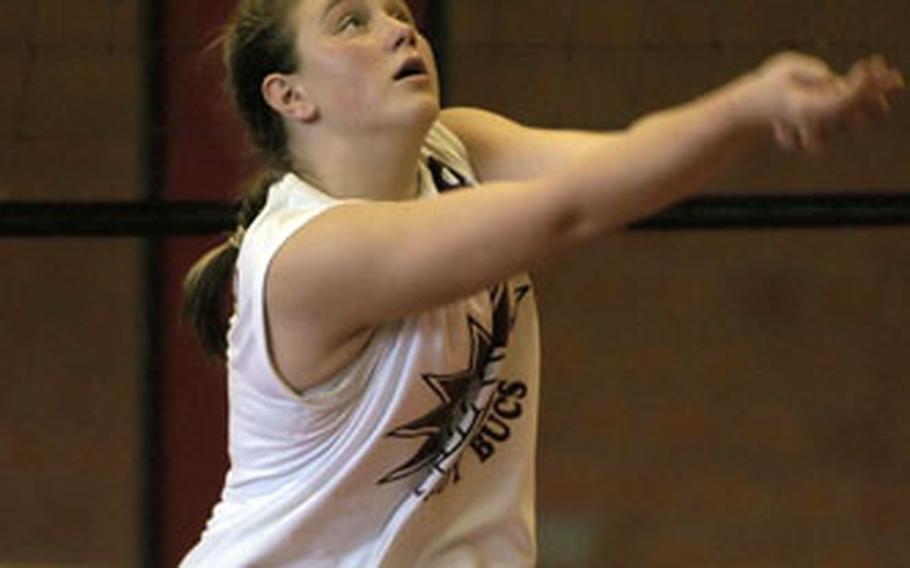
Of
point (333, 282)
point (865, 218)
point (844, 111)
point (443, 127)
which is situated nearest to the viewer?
point (844, 111)

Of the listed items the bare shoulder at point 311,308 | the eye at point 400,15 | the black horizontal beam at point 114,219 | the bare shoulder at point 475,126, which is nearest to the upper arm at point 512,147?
the bare shoulder at point 475,126

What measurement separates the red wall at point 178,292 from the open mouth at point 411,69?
1.38m

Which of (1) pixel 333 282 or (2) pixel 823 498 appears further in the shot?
(2) pixel 823 498

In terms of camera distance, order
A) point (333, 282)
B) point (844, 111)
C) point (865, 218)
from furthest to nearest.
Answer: point (865, 218)
point (333, 282)
point (844, 111)

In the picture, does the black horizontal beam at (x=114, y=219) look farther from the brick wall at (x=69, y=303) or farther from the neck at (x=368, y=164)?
the neck at (x=368, y=164)

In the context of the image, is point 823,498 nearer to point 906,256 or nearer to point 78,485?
point 906,256

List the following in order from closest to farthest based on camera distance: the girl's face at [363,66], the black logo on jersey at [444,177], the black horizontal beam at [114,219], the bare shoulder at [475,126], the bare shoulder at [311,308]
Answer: the bare shoulder at [311,308] → the girl's face at [363,66] → the black logo on jersey at [444,177] → the bare shoulder at [475,126] → the black horizontal beam at [114,219]

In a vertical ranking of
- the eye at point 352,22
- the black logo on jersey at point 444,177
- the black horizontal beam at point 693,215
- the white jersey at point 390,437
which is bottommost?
the white jersey at point 390,437

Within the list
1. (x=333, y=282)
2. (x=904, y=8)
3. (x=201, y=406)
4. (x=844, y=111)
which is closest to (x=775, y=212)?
(x=904, y=8)

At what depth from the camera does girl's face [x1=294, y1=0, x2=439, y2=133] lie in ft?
7.27

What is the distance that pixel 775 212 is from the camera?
11.7 ft

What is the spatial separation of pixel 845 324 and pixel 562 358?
0.48 metres

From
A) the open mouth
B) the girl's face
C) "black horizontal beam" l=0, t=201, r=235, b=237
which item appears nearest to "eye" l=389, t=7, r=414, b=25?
the girl's face

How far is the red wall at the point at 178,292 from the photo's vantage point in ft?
11.9
